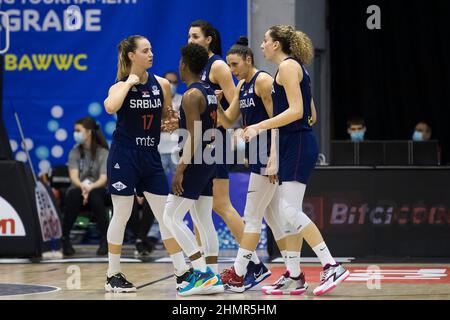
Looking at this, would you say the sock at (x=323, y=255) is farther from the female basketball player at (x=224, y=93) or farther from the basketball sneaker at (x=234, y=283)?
the female basketball player at (x=224, y=93)

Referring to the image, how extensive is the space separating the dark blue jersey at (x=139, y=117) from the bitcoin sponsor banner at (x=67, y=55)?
5907 mm

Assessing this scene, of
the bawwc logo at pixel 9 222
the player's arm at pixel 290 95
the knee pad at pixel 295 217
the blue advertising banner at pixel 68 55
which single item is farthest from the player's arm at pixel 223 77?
the blue advertising banner at pixel 68 55

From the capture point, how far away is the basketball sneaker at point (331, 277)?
7.31 m

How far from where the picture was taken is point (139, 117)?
7.61 meters

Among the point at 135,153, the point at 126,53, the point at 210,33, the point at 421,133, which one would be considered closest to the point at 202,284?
the point at 135,153

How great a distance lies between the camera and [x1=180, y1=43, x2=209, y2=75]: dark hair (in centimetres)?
754

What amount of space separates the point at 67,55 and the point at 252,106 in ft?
21.6

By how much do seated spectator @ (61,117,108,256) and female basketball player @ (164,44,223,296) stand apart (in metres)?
4.35

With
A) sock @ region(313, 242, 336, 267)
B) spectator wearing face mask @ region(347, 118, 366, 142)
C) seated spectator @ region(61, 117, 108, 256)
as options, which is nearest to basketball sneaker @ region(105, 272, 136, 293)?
sock @ region(313, 242, 336, 267)

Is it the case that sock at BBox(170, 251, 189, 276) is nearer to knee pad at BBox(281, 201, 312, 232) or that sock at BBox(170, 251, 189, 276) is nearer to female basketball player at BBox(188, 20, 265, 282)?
female basketball player at BBox(188, 20, 265, 282)

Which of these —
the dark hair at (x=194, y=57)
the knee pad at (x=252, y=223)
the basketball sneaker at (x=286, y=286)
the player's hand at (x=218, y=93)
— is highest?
the dark hair at (x=194, y=57)

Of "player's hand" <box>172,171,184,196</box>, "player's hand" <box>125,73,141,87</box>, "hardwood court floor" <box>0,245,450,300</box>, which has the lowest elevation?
"hardwood court floor" <box>0,245,450,300</box>

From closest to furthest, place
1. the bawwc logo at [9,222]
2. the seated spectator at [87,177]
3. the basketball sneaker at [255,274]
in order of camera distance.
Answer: the basketball sneaker at [255,274] < the bawwc logo at [9,222] < the seated spectator at [87,177]

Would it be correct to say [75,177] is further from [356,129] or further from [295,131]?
[295,131]
